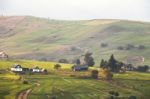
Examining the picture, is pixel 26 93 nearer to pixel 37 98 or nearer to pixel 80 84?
pixel 37 98

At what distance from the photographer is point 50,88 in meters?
184

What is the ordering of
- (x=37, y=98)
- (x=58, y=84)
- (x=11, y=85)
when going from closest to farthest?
(x=37, y=98) → (x=11, y=85) → (x=58, y=84)

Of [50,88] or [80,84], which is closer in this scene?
[50,88]

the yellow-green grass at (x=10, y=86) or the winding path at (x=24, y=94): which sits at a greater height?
the yellow-green grass at (x=10, y=86)

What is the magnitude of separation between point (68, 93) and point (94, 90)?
554 inches

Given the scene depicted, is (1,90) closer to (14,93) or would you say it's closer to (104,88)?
(14,93)

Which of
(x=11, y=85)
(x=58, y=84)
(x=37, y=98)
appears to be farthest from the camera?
(x=58, y=84)

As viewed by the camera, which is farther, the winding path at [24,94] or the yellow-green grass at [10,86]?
the yellow-green grass at [10,86]

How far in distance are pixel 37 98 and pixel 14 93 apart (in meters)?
9.66

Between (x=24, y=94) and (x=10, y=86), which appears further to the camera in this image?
(x=10, y=86)

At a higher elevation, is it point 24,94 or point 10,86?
point 10,86

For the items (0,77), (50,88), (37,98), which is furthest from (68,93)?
(0,77)

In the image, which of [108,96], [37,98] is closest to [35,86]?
[37,98]

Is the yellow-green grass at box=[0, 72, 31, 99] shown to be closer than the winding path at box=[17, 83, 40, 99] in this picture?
No
